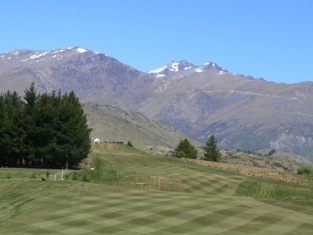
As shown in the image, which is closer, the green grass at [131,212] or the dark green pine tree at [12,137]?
the green grass at [131,212]

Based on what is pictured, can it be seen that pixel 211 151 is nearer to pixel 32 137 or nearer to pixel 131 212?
pixel 32 137

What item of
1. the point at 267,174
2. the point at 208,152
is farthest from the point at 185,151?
the point at 267,174

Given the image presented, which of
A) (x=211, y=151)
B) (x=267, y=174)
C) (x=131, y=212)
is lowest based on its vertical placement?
(x=131, y=212)

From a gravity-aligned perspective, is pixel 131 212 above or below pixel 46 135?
below

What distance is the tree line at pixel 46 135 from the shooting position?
95.3 m

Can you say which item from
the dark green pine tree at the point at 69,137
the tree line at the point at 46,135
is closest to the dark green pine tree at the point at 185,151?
the tree line at the point at 46,135

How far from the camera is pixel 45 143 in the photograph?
9688 centimetres

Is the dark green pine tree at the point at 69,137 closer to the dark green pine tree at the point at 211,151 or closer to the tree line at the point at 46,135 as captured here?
the tree line at the point at 46,135

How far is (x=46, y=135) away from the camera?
3782 inches

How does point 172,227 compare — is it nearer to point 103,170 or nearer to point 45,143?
point 103,170

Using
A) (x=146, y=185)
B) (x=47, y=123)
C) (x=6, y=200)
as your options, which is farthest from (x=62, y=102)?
(x=6, y=200)

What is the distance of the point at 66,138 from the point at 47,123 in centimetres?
488

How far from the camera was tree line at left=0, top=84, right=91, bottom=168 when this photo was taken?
95312 mm

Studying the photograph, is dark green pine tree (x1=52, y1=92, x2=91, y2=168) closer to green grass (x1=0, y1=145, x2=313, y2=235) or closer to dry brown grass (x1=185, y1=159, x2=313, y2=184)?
green grass (x1=0, y1=145, x2=313, y2=235)
